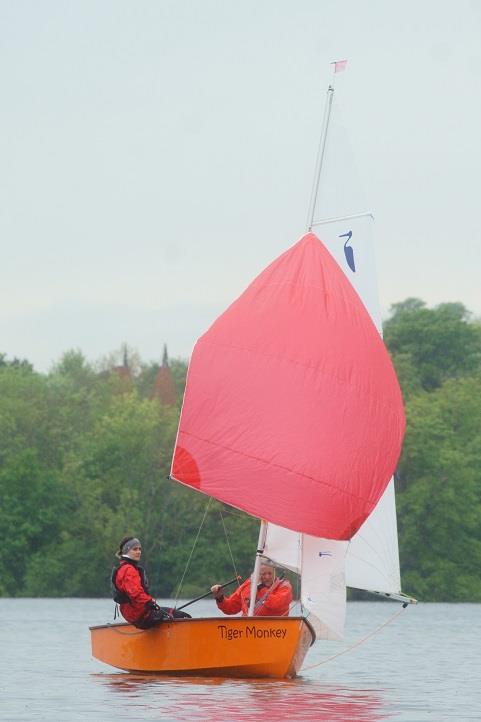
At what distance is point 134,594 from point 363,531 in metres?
3.56

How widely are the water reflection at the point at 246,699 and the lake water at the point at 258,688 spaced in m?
0.01

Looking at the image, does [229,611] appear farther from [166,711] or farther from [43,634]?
[43,634]

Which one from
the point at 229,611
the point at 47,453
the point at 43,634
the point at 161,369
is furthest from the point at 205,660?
the point at 161,369

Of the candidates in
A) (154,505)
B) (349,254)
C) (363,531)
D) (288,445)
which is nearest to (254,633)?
(288,445)

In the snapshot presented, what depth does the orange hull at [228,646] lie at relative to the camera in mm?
21562

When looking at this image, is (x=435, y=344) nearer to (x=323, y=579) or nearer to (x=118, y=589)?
(x=323, y=579)

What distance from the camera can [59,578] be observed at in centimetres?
6875

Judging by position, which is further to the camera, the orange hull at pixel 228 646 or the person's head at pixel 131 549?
the person's head at pixel 131 549

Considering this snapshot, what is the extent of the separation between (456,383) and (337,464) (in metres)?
56.0

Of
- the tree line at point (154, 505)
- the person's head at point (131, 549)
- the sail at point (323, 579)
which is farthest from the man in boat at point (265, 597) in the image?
the tree line at point (154, 505)

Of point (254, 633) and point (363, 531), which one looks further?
point (363, 531)

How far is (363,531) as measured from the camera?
24.0 meters

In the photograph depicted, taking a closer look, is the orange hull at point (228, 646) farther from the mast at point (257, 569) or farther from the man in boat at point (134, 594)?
the mast at point (257, 569)

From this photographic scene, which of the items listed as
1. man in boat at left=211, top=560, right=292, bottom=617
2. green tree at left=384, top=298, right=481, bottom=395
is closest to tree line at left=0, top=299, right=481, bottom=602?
green tree at left=384, top=298, right=481, bottom=395
